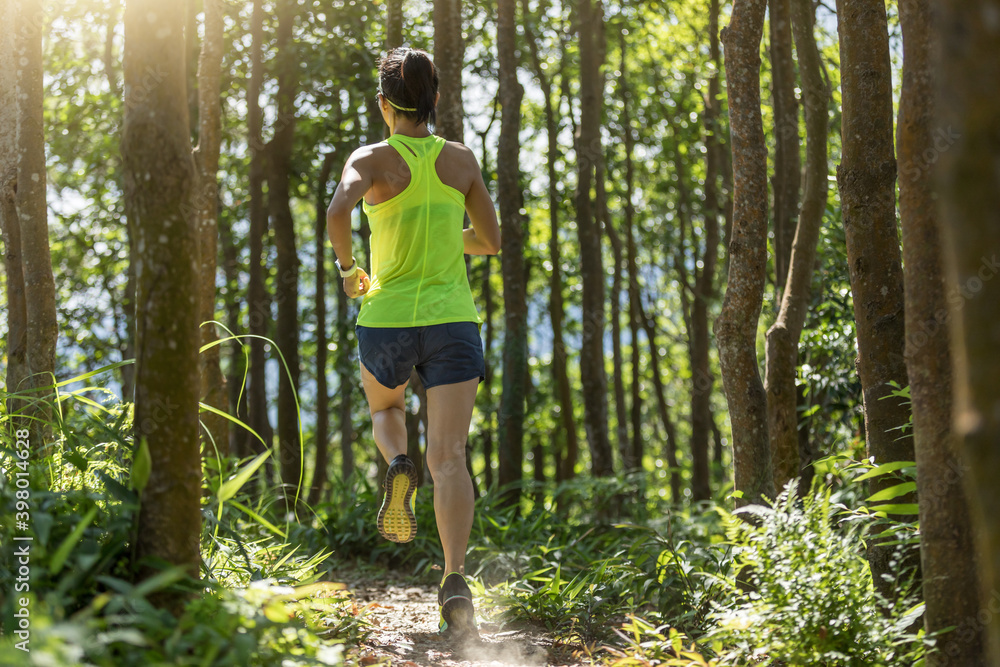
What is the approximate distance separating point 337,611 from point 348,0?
827cm

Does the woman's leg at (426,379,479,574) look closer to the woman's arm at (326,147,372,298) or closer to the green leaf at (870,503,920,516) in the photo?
the woman's arm at (326,147,372,298)

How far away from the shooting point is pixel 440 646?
10.8 feet

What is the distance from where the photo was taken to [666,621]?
345 centimetres

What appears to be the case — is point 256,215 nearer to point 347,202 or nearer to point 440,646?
point 347,202

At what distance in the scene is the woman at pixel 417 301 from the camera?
133 inches

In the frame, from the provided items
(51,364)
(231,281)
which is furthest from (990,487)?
(231,281)

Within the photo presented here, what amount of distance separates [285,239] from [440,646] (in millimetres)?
6749

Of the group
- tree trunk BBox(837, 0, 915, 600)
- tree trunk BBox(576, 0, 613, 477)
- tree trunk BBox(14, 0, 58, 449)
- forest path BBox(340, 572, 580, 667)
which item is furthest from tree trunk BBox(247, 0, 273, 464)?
tree trunk BBox(837, 0, 915, 600)

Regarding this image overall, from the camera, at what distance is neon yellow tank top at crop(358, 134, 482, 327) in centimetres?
347

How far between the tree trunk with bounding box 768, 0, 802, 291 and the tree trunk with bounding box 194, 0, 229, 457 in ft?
14.3

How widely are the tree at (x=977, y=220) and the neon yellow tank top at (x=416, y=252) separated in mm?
2201

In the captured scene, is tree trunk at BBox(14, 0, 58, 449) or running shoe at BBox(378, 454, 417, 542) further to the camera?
tree trunk at BBox(14, 0, 58, 449)

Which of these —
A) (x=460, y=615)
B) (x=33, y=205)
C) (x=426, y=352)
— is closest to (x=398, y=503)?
(x=460, y=615)

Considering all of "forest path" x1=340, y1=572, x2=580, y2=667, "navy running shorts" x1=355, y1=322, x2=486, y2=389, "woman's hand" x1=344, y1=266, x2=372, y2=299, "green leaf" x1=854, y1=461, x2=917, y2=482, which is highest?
"woman's hand" x1=344, y1=266, x2=372, y2=299
